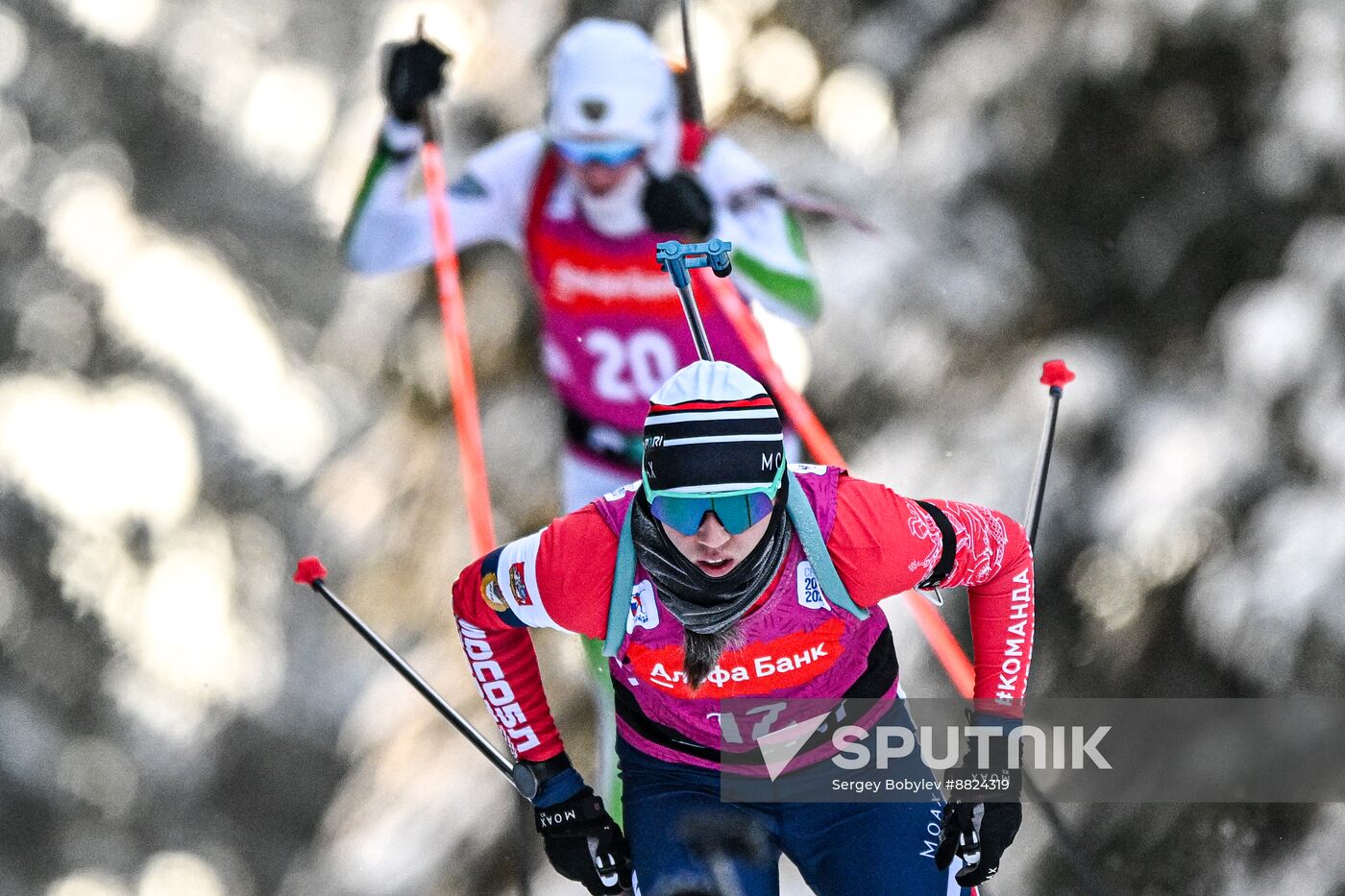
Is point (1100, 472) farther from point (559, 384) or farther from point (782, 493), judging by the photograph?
point (782, 493)

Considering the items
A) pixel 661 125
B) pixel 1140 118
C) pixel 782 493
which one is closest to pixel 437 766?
pixel 661 125

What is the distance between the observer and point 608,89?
9.04ft

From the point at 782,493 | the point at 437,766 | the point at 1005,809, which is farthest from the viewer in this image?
the point at 437,766

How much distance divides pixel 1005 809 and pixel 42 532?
2.22 meters

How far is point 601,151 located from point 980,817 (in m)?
1.47

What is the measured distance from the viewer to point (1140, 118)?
11.2 ft

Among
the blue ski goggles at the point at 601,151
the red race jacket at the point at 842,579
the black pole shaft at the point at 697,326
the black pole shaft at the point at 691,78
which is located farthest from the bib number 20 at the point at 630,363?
the red race jacket at the point at 842,579

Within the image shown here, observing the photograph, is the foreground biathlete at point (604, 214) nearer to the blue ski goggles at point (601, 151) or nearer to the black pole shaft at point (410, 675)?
the blue ski goggles at point (601, 151)

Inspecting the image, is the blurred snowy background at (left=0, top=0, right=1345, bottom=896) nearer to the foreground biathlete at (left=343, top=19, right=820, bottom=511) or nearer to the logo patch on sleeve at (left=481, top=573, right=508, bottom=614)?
the foreground biathlete at (left=343, top=19, right=820, bottom=511)

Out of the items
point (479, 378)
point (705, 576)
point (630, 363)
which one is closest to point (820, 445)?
point (630, 363)

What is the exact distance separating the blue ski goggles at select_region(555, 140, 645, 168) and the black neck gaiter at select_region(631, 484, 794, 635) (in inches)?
47.4

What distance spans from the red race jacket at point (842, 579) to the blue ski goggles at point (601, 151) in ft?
3.70

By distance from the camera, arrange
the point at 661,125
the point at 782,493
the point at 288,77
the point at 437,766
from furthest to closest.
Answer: the point at 288,77 → the point at 437,766 → the point at 661,125 → the point at 782,493

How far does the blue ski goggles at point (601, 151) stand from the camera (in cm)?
278
